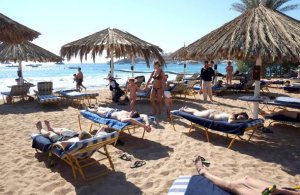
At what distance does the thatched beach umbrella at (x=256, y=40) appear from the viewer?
5.52 meters

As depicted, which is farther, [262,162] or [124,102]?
[124,102]

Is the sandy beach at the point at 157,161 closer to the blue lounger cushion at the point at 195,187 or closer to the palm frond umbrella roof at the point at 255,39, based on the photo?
the blue lounger cushion at the point at 195,187

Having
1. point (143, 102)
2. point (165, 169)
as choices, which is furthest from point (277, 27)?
point (143, 102)

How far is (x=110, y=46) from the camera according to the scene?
982cm

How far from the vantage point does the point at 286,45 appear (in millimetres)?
5570

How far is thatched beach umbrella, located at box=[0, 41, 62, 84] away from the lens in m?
11.3

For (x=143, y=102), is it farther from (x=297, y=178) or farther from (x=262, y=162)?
(x=297, y=178)

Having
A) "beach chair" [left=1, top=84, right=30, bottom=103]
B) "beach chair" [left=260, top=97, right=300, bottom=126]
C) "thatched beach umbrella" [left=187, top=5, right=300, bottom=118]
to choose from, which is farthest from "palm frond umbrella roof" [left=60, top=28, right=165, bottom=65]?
"beach chair" [left=260, top=97, right=300, bottom=126]

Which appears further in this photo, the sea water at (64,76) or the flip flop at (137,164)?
the sea water at (64,76)

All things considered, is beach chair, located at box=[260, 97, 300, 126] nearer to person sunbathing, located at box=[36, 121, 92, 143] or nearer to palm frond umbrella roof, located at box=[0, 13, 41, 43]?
person sunbathing, located at box=[36, 121, 92, 143]

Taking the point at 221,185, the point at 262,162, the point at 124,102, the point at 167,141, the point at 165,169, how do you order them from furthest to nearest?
the point at 124,102
the point at 167,141
the point at 262,162
the point at 165,169
the point at 221,185

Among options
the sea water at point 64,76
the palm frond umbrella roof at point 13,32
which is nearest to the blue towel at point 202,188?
the palm frond umbrella roof at point 13,32

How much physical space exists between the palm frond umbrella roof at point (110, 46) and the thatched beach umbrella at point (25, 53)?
4.39 feet

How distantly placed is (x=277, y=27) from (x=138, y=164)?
4.29 metres
